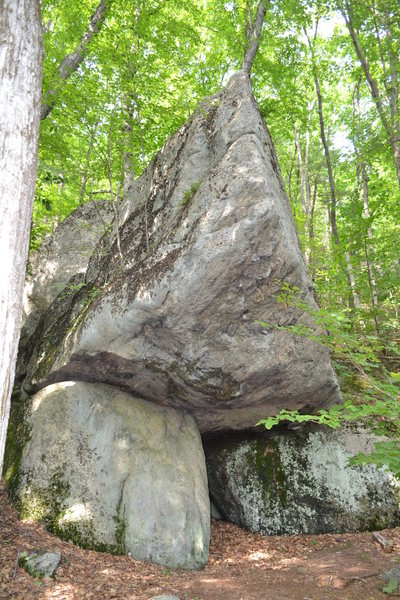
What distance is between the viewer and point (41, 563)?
160 inches

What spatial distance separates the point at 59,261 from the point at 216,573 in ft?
21.1

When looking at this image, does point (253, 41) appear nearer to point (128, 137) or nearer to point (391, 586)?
point (128, 137)

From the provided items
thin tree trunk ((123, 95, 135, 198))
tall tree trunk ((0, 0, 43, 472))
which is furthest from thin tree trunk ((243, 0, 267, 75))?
tall tree trunk ((0, 0, 43, 472))

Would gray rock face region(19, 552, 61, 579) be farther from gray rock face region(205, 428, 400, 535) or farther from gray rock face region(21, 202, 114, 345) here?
gray rock face region(21, 202, 114, 345)

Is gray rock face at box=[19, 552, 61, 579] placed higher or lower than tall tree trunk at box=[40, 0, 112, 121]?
lower

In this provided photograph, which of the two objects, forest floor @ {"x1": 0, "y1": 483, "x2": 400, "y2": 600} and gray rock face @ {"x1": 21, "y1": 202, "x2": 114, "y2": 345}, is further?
gray rock face @ {"x1": 21, "y1": 202, "x2": 114, "y2": 345}

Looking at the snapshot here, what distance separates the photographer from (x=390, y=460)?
366 cm

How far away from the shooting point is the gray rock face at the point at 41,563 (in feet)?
13.1

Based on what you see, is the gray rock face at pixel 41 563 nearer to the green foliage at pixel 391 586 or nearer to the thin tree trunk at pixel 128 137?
the green foliage at pixel 391 586

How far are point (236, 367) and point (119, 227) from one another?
3.35 metres

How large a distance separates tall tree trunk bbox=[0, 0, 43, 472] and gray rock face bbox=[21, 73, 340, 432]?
6.92ft

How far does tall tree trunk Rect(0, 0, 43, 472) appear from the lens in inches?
116

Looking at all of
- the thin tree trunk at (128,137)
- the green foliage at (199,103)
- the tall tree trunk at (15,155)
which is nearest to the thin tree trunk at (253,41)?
the green foliage at (199,103)

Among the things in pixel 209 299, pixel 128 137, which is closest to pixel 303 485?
pixel 209 299
